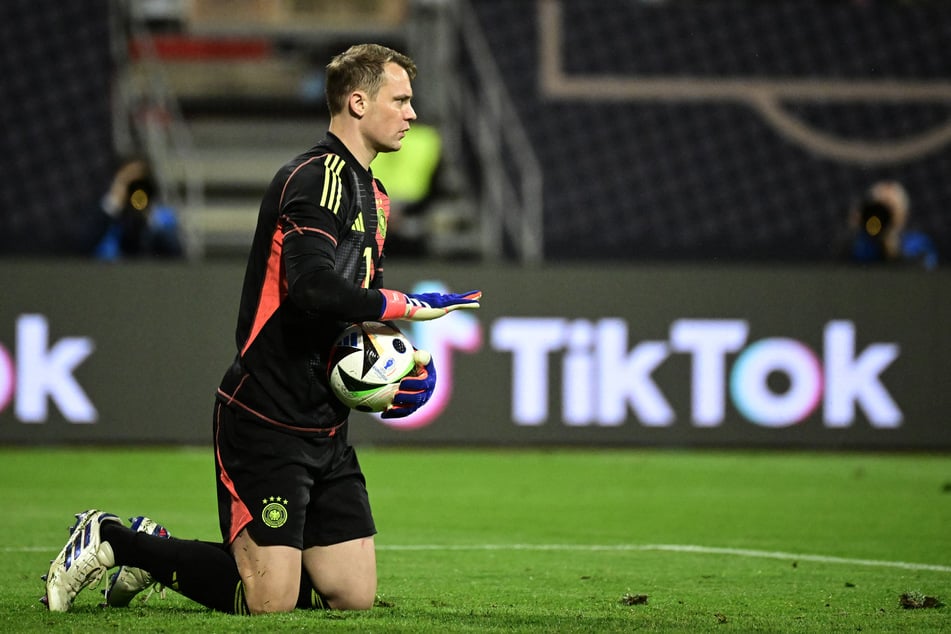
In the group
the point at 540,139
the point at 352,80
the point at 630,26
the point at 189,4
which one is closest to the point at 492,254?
the point at 540,139

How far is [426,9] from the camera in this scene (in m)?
17.9

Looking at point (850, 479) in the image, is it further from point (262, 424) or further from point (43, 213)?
point (43, 213)

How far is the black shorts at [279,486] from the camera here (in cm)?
517

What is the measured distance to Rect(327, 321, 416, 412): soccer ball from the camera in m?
5.14

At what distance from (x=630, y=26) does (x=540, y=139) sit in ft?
5.41

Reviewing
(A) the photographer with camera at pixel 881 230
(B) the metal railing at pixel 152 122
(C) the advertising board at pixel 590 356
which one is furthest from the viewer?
(B) the metal railing at pixel 152 122

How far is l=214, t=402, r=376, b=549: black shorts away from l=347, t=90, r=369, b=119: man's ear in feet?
3.29

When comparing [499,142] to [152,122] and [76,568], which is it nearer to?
[152,122]

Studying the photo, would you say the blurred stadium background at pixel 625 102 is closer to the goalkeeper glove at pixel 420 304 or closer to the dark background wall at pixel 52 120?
the dark background wall at pixel 52 120

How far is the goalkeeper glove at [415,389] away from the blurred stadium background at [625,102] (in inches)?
466

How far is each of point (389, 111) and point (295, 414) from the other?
986 mm

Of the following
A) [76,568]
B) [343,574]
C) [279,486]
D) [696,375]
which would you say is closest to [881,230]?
[696,375]

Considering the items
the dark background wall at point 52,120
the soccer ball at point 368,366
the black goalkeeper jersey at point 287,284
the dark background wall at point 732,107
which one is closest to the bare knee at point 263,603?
the black goalkeeper jersey at point 287,284

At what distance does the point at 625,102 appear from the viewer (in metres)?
18.7
